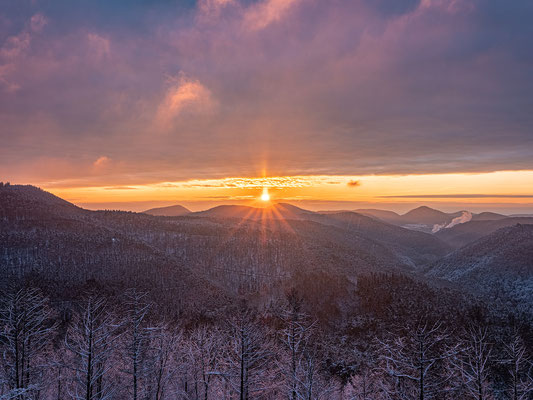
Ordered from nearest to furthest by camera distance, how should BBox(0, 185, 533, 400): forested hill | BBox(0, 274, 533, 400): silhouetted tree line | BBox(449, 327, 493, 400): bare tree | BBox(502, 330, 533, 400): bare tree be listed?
BBox(449, 327, 493, 400): bare tree → BBox(502, 330, 533, 400): bare tree → BBox(0, 274, 533, 400): silhouetted tree line → BBox(0, 185, 533, 400): forested hill

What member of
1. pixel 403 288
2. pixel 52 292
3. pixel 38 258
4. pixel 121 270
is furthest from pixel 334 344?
pixel 38 258

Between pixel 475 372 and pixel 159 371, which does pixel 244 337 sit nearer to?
pixel 475 372

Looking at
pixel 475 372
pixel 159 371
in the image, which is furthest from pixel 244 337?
pixel 159 371

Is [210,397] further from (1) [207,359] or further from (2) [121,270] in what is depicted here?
(2) [121,270]

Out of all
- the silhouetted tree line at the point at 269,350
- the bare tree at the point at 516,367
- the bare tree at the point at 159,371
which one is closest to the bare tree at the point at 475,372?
the silhouetted tree line at the point at 269,350

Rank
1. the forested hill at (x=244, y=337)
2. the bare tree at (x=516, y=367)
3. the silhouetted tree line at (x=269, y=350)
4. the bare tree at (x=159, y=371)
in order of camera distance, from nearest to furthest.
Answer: the bare tree at (x=516, y=367)
the silhouetted tree line at (x=269, y=350)
the forested hill at (x=244, y=337)
the bare tree at (x=159, y=371)

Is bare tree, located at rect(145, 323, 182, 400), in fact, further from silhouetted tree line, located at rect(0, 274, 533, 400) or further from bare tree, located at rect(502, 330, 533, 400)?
bare tree, located at rect(502, 330, 533, 400)

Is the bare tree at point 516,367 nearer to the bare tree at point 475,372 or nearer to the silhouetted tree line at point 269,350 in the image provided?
the silhouetted tree line at point 269,350

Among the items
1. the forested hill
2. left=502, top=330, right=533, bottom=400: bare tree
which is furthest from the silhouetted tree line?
the forested hill
